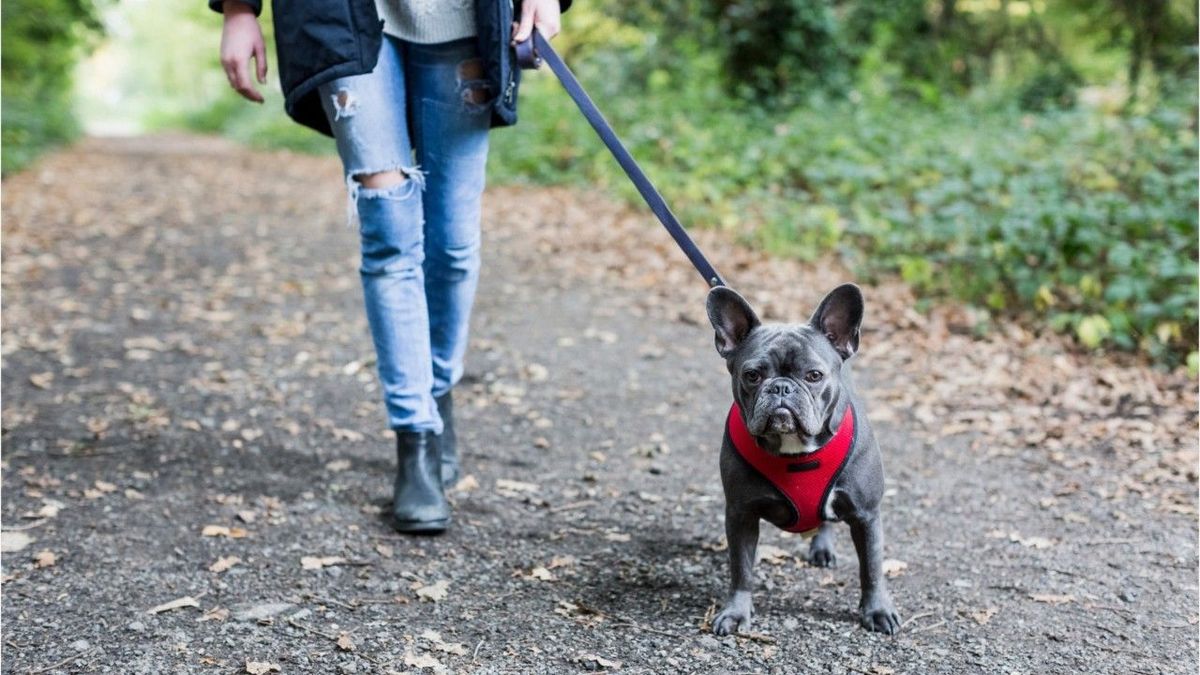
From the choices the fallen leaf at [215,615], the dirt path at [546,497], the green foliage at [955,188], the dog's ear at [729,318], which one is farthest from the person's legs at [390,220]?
the green foliage at [955,188]

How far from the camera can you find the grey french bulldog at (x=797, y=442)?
7.87ft

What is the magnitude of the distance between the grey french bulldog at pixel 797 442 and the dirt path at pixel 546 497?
0.67 ft

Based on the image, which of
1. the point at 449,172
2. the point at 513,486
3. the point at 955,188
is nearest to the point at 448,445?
the point at 513,486

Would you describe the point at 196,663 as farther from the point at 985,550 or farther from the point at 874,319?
the point at 874,319

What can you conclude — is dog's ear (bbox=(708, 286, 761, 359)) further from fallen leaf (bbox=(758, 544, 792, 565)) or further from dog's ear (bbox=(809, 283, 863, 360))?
fallen leaf (bbox=(758, 544, 792, 565))

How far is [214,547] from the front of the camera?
3.06 m

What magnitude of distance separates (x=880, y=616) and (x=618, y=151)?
56.7 inches

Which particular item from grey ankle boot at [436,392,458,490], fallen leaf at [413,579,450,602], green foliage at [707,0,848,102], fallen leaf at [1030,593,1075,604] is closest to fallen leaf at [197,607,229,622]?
fallen leaf at [413,579,450,602]

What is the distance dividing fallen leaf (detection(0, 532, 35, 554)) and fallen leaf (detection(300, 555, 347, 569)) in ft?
2.66

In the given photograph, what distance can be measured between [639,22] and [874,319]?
362 inches

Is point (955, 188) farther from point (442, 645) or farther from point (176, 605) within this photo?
point (176, 605)

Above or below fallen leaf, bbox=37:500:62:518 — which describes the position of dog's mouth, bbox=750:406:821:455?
above

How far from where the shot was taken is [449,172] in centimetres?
319

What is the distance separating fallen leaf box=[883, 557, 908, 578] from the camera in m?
3.00
